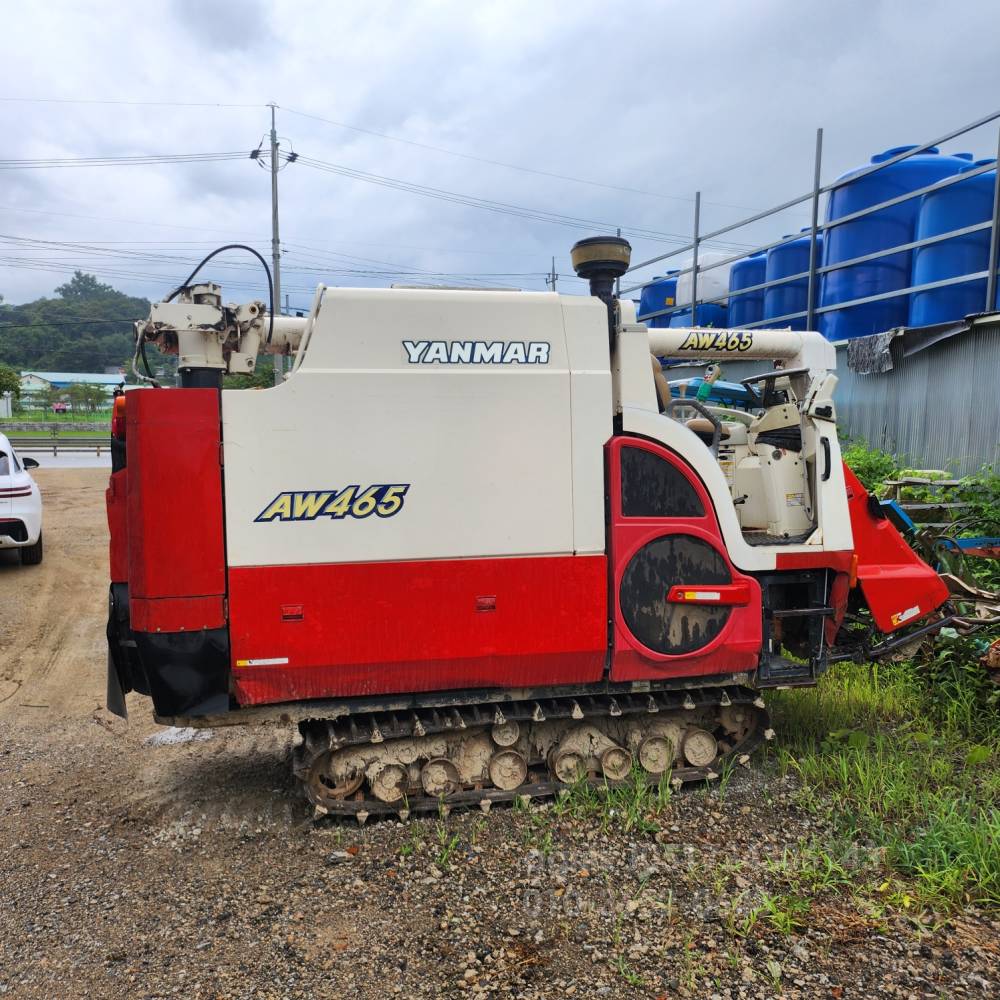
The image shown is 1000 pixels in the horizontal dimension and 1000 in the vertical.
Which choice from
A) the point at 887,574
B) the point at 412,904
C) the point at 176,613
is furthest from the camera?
the point at 887,574

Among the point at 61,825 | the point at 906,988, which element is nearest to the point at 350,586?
the point at 61,825

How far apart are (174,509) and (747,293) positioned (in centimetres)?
1087

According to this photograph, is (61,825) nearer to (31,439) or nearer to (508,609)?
(508,609)

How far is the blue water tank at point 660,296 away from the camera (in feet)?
47.6

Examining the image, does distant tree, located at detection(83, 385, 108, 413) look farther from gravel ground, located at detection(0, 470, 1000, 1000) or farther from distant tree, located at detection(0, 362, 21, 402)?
gravel ground, located at detection(0, 470, 1000, 1000)

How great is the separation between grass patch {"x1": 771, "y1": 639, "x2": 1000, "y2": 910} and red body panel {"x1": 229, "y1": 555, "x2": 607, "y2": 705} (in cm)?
150

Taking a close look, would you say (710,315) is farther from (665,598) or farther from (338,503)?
(338,503)

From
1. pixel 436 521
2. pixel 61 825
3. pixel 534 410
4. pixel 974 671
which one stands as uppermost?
pixel 534 410

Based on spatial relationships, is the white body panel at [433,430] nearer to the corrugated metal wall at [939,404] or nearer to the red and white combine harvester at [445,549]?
the red and white combine harvester at [445,549]

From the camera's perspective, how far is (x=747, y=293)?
12062 mm

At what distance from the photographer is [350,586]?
11.1 feet

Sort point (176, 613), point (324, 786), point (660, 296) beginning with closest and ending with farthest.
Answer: point (176, 613) < point (324, 786) < point (660, 296)

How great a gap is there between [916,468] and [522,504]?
6.45 meters

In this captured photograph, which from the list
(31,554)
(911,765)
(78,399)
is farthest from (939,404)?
(78,399)
